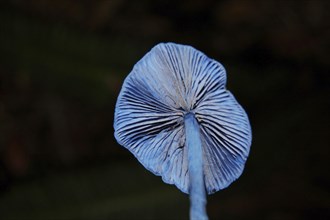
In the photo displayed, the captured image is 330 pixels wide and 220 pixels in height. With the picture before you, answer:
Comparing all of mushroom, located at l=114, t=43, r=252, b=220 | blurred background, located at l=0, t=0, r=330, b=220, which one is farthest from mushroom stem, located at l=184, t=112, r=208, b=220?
blurred background, located at l=0, t=0, r=330, b=220

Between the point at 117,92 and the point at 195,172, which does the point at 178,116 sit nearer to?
the point at 195,172

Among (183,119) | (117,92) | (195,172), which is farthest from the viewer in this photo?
(117,92)

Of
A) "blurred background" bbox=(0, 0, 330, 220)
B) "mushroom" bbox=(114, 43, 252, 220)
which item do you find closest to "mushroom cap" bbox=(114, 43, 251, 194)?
"mushroom" bbox=(114, 43, 252, 220)

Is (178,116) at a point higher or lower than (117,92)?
lower

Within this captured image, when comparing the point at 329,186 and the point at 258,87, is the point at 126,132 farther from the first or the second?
the point at 329,186

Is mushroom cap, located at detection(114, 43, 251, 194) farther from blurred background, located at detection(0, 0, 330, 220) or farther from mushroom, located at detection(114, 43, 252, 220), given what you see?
blurred background, located at detection(0, 0, 330, 220)

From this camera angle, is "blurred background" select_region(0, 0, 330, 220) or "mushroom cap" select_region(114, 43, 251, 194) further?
"blurred background" select_region(0, 0, 330, 220)

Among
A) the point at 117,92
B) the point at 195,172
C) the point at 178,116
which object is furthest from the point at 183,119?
the point at 117,92
